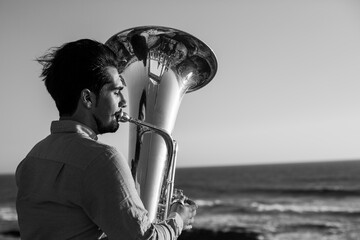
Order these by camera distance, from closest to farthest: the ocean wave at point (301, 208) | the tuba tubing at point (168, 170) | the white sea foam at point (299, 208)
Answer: the tuba tubing at point (168, 170) < the ocean wave at point (301, 208) < the white sea foam at point (299, 208)

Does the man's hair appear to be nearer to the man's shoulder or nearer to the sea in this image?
the man's shoulder

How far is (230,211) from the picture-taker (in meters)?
22.7

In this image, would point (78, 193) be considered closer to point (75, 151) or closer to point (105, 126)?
point (75, 151)

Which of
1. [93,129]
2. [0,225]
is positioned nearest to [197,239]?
[0,225]

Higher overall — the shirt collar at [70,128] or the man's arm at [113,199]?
the shirt collar at [70,128]

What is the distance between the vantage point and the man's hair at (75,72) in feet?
4.77

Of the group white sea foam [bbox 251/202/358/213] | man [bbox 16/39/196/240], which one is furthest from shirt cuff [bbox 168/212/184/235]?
white sea foam [bbox 251/202/358/213]

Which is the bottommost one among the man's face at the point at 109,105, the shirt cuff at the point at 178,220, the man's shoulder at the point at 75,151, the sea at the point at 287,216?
the sea at the point at 287,216

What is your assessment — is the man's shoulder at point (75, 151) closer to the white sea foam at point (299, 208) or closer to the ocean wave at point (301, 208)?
the ocean wave at point (301, 208)

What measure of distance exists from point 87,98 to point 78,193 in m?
0.30

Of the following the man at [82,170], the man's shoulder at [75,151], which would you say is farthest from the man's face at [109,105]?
the man's shoulder at [75,151]

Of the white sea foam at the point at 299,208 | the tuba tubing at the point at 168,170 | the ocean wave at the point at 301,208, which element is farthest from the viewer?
the white sea foam at the point at 299,208

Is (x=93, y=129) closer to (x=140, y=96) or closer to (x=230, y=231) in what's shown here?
(x=140, y=96)

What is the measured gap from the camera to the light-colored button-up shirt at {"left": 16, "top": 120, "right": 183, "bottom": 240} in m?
1.27
